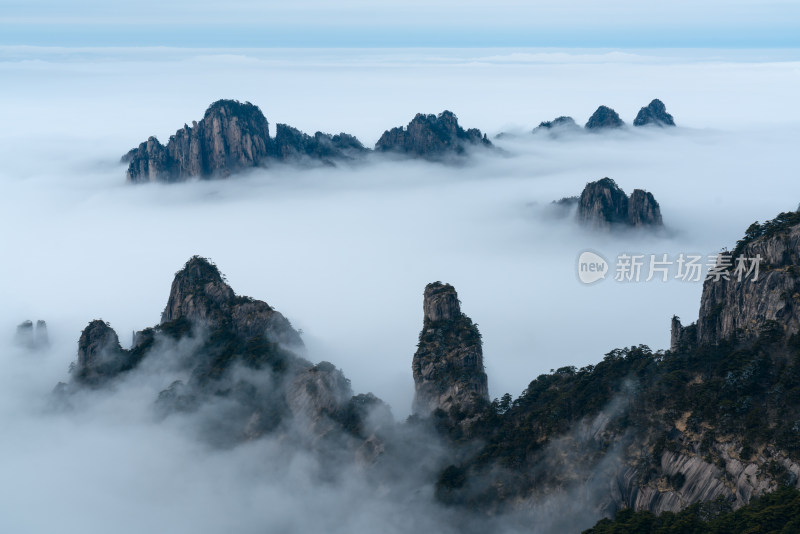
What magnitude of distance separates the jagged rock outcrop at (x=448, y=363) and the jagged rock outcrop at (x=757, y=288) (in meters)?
28.4

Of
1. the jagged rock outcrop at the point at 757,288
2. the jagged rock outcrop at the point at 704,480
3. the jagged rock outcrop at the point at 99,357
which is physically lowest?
the jagged rock outcrop at the point at 704,480

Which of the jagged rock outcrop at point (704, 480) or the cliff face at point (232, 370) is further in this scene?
the cliff face at point (232, 370)

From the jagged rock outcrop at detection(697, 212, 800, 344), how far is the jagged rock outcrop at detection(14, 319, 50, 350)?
132500 millimetres

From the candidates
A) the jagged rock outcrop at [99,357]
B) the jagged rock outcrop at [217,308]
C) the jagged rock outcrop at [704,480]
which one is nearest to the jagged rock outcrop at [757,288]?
the jagged rock outcrop at [704,480]

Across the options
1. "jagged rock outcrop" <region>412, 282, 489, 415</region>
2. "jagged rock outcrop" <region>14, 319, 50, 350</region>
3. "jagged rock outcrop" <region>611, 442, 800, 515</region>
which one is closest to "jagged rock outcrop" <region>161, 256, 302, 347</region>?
"jagged rock outcrop" <region>412, 282, 489, 415</region>

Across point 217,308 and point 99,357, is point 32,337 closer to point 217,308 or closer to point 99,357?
point 99,357

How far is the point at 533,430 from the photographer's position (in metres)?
88.8

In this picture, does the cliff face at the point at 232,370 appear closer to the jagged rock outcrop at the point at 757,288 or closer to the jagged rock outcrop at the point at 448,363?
the jagged rock outcrop at the point at 448,363

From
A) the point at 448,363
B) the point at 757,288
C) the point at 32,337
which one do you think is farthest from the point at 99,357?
the point at 757,288

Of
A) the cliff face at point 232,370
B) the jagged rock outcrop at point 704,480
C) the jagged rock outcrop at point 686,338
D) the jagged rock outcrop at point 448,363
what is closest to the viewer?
the jagged rock outcrop at point 704,480

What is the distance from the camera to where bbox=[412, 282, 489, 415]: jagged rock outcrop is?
101000 millimetres

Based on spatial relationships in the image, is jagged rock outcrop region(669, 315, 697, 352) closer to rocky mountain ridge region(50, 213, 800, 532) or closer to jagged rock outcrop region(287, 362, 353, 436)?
rocky mountain ridge region(50, 213, 800, 532)

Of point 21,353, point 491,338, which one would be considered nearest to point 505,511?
point 491,338

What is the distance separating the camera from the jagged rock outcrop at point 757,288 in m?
76.2
